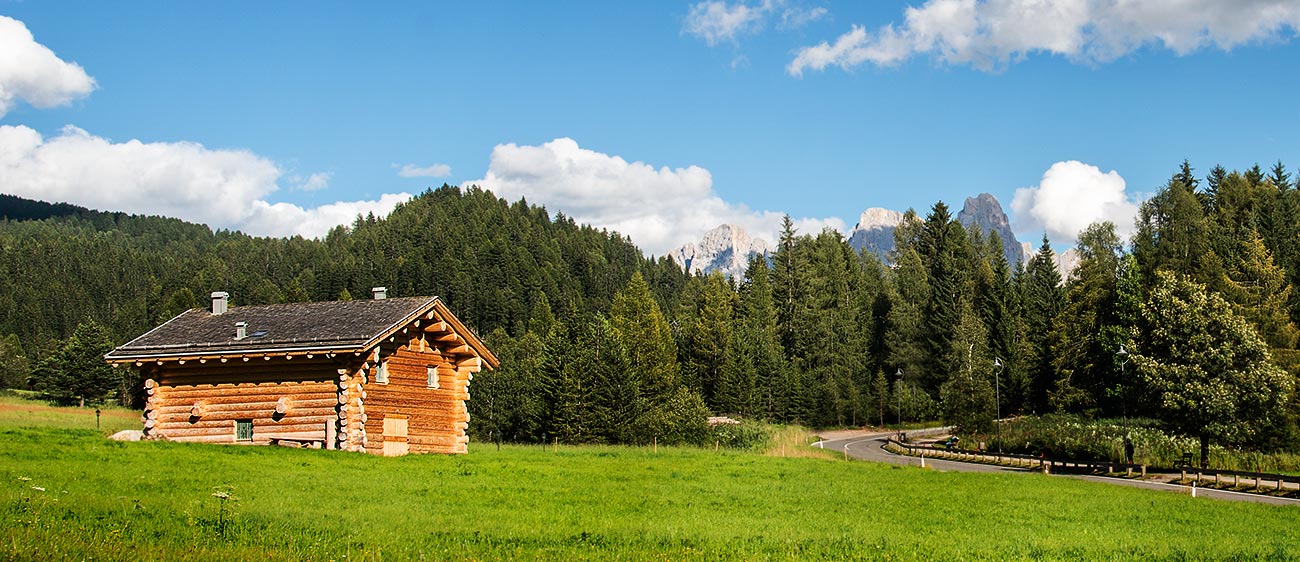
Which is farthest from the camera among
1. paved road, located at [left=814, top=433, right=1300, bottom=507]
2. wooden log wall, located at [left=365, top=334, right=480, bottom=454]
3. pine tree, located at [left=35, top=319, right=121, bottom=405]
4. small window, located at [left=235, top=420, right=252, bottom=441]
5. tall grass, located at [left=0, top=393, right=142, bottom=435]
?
pine tree, located at [left=35, top=319, right=121, bottom=405]

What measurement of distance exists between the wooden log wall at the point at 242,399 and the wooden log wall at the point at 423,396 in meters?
1.69

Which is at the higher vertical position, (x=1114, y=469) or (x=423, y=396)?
(x=423, y=396)

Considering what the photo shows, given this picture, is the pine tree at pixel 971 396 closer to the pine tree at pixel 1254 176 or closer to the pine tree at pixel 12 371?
the pine tree at pixel 1254 176

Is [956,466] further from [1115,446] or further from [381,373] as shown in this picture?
[381,373]

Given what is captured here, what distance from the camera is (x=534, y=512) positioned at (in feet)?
63.8

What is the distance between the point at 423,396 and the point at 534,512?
1957 cm

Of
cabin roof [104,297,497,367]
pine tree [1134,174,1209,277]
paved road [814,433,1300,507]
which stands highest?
pine tree [1134,174,1209,277]

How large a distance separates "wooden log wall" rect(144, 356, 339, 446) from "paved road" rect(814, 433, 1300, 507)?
25407 millimetres

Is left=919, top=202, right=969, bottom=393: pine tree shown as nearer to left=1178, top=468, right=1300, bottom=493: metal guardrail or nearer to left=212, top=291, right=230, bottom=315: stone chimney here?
left=1178, top=468, right=1300, bottom=493: metal guardrail

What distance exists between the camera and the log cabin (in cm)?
3356

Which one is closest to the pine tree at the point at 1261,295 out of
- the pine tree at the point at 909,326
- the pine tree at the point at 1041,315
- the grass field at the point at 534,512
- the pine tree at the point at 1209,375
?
the pine tree at the point at 1209,375

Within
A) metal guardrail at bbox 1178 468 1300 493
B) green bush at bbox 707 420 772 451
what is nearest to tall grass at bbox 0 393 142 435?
green bush at bbox 707 420 772 451

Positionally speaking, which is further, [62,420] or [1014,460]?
[1014,460]

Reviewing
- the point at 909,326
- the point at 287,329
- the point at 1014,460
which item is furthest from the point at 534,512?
the point at 909,326
